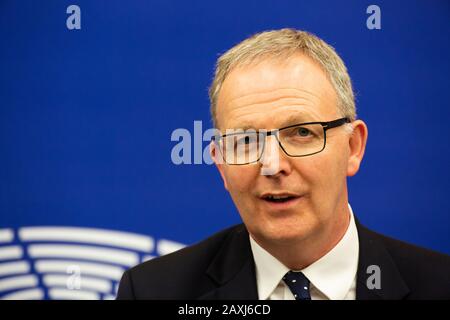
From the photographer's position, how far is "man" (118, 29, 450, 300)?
1.43 metres

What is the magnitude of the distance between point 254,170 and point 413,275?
21.5 inches

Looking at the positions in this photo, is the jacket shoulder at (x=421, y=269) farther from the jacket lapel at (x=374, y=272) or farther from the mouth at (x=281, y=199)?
the mouth at (x=281, y=199)

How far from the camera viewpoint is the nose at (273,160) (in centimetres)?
141

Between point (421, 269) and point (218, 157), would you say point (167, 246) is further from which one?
point (421, 269)

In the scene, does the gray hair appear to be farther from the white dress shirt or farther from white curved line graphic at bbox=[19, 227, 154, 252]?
white curved line graphic at bbox=[19, 227, 154, 252]

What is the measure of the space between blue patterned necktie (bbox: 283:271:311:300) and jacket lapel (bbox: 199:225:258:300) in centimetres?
10

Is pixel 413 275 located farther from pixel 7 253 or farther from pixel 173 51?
pixel 7 253

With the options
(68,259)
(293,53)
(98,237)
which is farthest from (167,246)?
(293,53)

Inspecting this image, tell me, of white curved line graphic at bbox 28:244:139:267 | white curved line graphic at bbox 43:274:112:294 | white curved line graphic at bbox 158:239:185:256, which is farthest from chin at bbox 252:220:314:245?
white curved line graphic at bbox 43:274:112:294

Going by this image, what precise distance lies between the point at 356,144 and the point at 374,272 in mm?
367

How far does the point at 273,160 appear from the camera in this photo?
1.42m

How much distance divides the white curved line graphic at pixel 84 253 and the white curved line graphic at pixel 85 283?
7 centimetres
